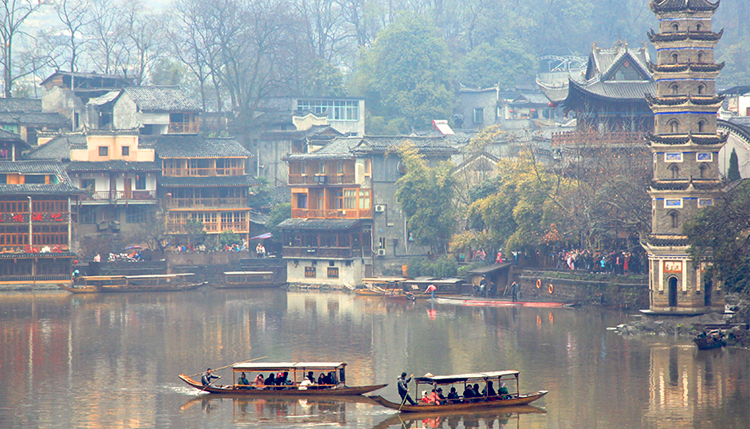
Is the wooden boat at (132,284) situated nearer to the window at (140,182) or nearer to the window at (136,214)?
the window at (136,214)

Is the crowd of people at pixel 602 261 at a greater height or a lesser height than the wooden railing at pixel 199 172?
lesser

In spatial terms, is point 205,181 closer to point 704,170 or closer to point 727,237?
point 704,170

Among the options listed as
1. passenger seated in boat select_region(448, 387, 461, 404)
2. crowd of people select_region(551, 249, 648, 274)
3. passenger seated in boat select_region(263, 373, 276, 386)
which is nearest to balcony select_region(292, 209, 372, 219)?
crowd of people select_region(551, 249, 648, 274)

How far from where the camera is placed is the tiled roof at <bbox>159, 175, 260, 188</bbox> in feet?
282

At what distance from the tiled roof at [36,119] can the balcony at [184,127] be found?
11.5 meters

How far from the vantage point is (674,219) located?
52.4 metres

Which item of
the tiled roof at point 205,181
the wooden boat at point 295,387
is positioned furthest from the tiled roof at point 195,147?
the wooden boat at point 295,387

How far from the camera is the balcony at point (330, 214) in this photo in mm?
78812

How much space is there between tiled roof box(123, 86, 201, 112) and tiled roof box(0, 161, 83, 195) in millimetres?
11804

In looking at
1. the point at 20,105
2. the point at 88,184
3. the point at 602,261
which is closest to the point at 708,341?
the point at 602,261

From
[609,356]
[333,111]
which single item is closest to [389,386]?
[609,356]

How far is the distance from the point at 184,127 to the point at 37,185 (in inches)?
613

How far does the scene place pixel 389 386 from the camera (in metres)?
42.7

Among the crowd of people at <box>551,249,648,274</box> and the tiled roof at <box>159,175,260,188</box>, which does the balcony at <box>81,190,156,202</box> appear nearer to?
the tiled roof at <box>159,175,260,188</box>
